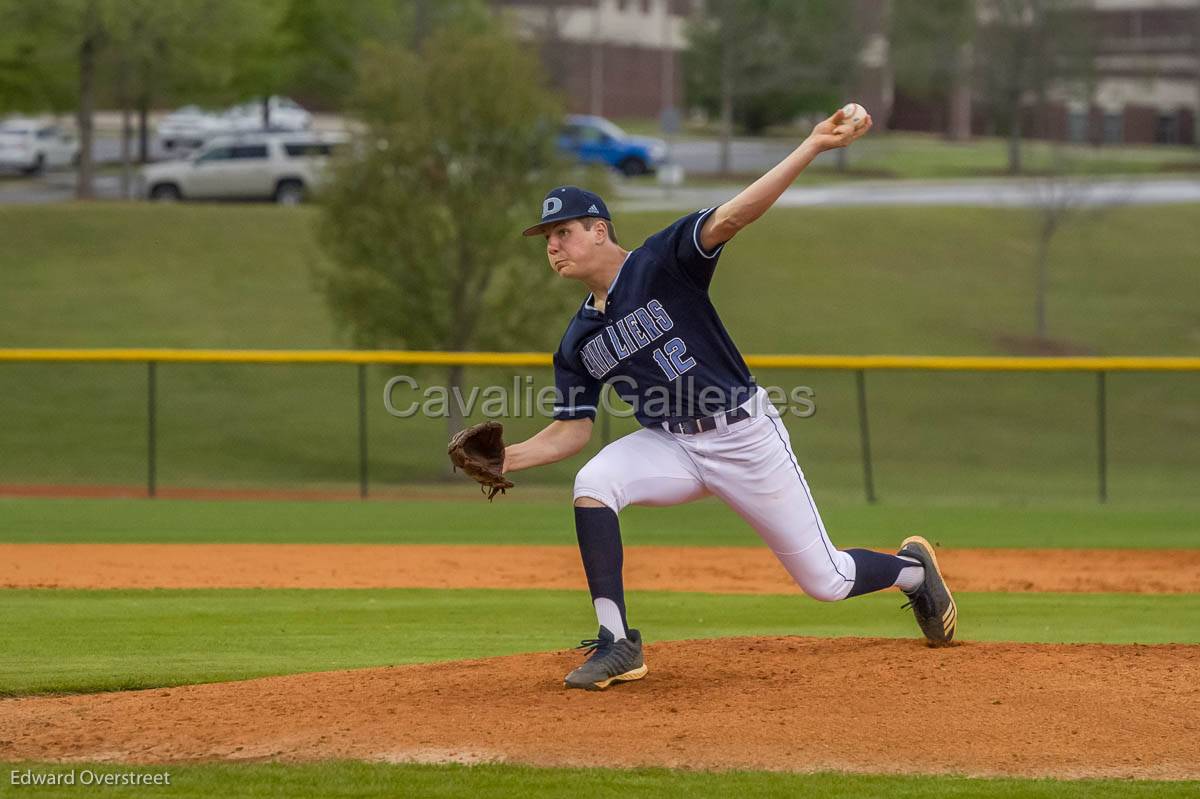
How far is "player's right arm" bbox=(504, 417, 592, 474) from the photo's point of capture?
5656 mm

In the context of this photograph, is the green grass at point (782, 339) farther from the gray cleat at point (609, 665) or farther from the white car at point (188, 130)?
the white car at point (188, 130)

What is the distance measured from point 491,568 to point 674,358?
Result: 5.74 meters

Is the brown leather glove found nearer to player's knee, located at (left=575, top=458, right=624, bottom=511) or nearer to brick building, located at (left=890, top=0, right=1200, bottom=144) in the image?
player's knee, located at (left=575, top=458, right=624, bottom=511)

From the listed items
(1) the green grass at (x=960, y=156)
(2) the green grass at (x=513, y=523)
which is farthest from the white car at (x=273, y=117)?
(2) the green grass at (x=513, y=523)

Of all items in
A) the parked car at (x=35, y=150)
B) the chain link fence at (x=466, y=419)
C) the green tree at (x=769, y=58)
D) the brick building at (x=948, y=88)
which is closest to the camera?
the chain link fence at (x=466, y=419)

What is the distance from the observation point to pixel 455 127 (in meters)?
18.6

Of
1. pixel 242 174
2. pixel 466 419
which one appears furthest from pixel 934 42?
pixel 466 419

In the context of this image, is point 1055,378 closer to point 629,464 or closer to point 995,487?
point 995,487

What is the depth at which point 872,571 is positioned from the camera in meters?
5.82

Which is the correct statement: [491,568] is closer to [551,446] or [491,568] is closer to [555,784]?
[551,446]

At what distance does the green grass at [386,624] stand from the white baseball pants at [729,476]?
1.78m

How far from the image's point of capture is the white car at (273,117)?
47.9 m

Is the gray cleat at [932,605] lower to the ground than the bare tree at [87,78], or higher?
lower

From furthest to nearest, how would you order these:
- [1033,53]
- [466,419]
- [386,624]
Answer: [1033,53], [466,419], [386,624]
